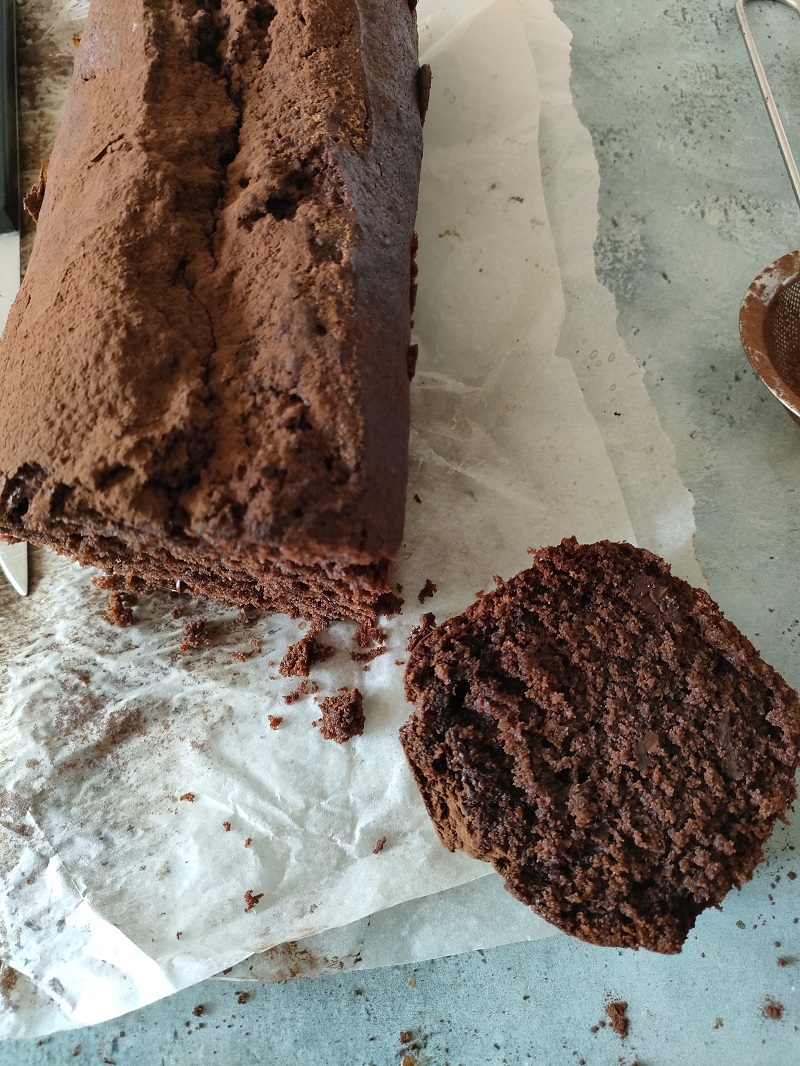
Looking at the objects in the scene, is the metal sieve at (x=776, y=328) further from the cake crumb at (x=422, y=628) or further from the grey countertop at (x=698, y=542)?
the cake crumb at (x=422, y=628)

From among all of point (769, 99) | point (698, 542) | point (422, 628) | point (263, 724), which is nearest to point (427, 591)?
point (422, 628)

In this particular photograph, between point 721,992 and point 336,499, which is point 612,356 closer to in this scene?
point 336,499

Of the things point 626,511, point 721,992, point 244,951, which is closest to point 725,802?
point 721,992

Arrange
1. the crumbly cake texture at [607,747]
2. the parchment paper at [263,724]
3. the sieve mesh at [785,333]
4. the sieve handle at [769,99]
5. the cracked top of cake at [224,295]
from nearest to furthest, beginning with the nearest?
1. the cracked top of cake at [224,295]
2. the crumbly cake texture at [607,747]
3. the parchment paper at [263,724]
4. the sieve mesh at [785,333]
5. the sieve handle at [769,99]

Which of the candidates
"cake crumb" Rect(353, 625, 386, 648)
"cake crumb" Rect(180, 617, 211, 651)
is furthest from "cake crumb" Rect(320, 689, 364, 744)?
"cake crumb" Rect(180, 617, 211, 651)

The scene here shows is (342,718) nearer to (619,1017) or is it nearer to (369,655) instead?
(369,655)

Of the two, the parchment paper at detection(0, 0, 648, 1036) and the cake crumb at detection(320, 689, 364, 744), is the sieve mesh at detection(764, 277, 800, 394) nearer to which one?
the parchment paper at detection(0, 0, 648, 1036)

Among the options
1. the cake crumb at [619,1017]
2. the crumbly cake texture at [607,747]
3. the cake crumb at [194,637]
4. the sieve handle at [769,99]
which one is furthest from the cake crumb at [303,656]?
the sieve handle at [769,99]
